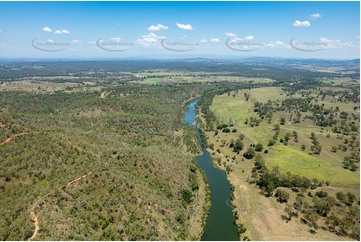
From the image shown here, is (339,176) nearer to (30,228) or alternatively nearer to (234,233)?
(234,233)

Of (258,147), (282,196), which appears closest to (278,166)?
(258,147)

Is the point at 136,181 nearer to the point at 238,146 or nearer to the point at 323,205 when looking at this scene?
the point at 323,205

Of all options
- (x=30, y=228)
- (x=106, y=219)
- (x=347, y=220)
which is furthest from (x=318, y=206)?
(x=30, y=228)

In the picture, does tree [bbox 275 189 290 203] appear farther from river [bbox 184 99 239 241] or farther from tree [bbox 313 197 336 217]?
river [bbox 184 99 239 241]

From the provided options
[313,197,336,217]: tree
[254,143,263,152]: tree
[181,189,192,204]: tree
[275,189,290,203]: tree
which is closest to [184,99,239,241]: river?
[181,189,192,204]: tree

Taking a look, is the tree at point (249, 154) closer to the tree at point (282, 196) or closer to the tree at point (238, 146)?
the tree at point (238, 146)

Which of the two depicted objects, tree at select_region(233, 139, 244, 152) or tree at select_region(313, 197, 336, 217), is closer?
tree at select_region(313, 197, 336, 217)

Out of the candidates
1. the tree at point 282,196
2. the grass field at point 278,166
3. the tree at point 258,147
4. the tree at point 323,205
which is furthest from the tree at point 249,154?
the tree at point 323,205

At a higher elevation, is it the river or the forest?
the forest

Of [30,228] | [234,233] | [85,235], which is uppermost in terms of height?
[30,228]
